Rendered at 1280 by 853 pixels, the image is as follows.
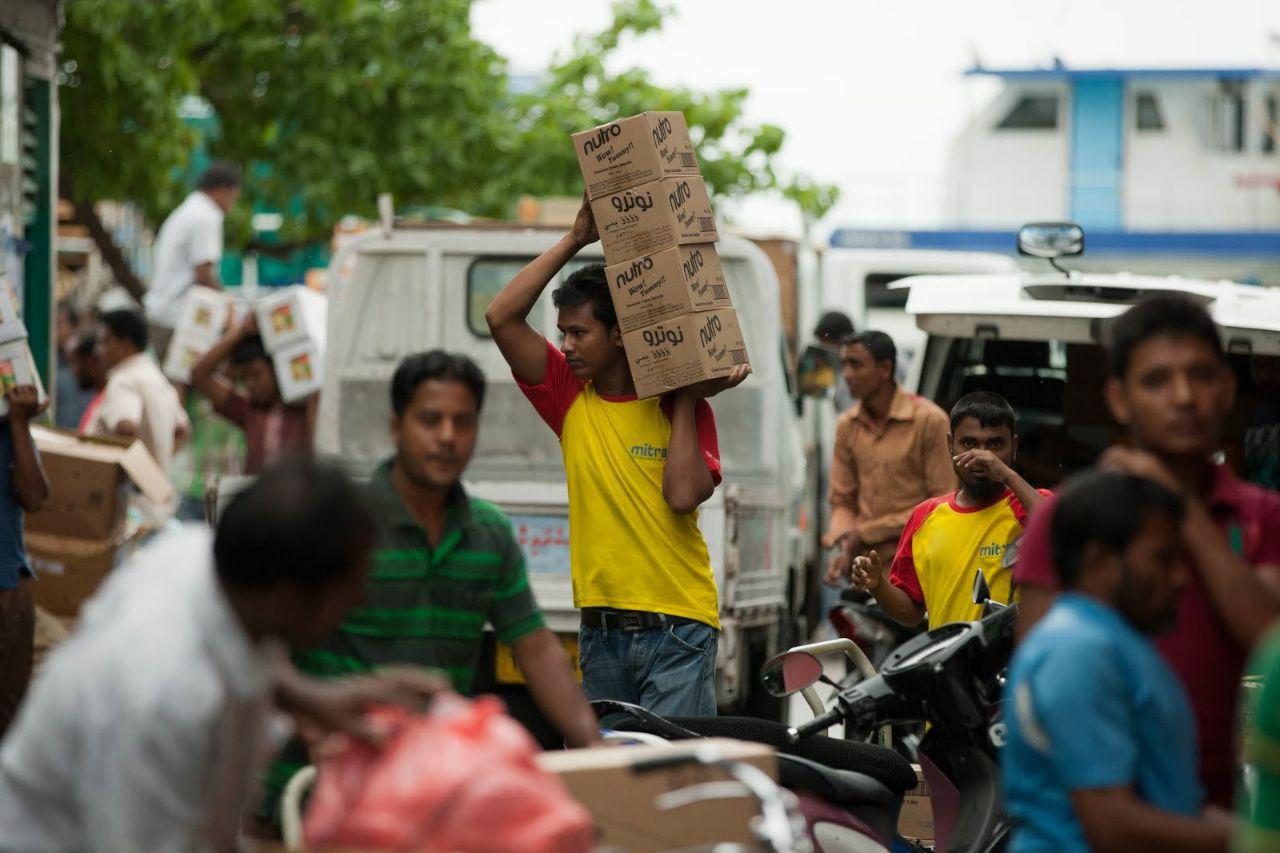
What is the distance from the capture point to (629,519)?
543 cm

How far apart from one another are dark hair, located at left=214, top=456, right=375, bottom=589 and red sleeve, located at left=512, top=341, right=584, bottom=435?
272 cm

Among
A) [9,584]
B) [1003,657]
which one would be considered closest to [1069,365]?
[1003,657]

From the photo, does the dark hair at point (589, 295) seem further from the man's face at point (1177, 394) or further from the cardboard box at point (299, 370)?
the cardboard box at point (299, 370)

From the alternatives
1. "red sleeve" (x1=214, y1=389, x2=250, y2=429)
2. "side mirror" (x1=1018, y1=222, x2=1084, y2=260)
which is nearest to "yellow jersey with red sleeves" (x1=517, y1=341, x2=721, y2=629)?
"side mirror" (x1=1018, y1=222, x2=1084, y2=260)

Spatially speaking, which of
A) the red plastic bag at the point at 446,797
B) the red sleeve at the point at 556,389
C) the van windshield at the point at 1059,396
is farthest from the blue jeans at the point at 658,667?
the van windshield at the point at 1059,396

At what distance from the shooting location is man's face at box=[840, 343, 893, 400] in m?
8.89

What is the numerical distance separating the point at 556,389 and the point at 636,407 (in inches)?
9.7

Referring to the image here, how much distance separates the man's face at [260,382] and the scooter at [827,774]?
5.76 m

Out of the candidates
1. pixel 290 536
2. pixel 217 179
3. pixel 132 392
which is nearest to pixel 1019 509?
pixel 290 536

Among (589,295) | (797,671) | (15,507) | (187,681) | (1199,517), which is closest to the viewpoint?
(187,681)

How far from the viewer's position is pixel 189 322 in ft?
35.4

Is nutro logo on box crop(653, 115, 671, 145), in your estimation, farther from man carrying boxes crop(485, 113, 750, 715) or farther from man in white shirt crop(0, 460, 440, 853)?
man in white shirt crop(0, 460, 440, 853)

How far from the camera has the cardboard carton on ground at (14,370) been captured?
6684 mm

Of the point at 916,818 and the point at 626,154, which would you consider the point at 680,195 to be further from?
the point at 916,818
